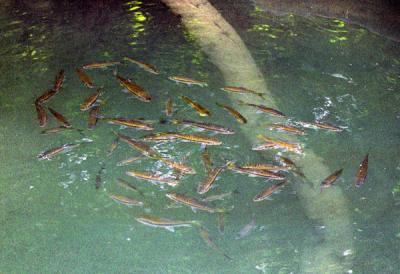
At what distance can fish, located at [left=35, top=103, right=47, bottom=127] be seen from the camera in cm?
359

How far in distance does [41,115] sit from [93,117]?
13.4 inches

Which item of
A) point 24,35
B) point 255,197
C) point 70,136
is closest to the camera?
point 255,197

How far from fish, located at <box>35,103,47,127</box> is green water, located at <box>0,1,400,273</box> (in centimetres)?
4

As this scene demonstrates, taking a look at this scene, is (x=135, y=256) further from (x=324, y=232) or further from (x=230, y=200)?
(x=324, y=232)

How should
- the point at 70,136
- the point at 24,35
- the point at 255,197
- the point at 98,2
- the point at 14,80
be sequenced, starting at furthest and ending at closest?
the point at 98,2, the point at 24,35, the point at 14,80, the point at 70,136, the point at 255,197

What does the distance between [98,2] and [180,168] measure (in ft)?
8.23

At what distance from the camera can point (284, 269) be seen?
2.76 m

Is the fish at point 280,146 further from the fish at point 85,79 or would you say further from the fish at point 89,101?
the fish at point 85,79

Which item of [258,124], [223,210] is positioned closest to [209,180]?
[223,210]

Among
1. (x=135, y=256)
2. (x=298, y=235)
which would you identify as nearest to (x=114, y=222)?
(x=135, y=256)

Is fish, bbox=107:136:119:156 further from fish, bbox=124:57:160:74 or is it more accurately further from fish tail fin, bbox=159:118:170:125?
fish, bbox=124:57:160:74

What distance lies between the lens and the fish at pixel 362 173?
323 centimetres

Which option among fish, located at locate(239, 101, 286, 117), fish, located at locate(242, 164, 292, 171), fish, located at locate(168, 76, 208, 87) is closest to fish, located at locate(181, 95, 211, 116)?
fish, located at locate(168, 76, 208, 87)

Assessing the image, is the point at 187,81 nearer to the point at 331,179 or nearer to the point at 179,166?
the point at 179,166
